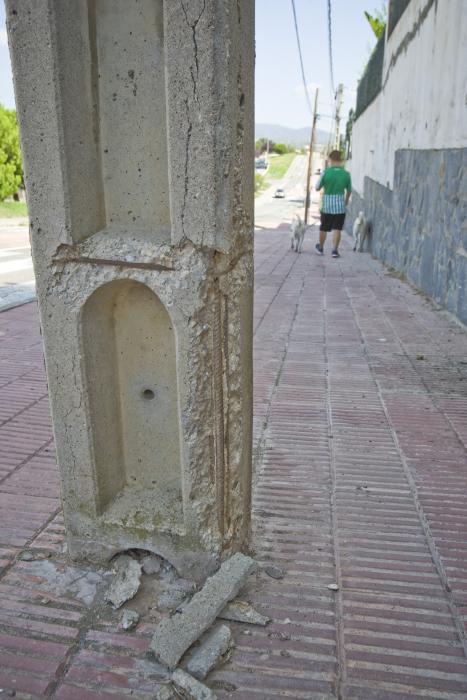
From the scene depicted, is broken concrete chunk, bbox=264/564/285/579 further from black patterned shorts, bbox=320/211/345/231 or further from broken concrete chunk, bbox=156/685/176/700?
black patterned shorts, bbox=320/211/345/231

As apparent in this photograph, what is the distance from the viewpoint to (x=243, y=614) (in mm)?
2086

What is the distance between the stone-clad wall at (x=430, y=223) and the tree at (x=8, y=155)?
17.9 meters

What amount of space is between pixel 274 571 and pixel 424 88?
7.62m

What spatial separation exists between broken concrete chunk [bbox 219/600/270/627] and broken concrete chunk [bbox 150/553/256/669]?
0.03 metres

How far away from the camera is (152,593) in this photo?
2217 millimetres

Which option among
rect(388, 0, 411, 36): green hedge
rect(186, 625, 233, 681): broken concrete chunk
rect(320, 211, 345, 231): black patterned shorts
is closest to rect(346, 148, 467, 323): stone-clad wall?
rect(320, 211, 345, 231): black patterned shorts

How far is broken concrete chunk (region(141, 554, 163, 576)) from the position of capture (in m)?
2.32

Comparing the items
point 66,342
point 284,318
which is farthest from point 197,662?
point 284,318

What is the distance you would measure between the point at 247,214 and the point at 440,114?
5.96 m

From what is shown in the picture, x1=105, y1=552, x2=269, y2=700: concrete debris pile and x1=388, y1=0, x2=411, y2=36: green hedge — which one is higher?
x1=388, y1=0, x2=411, y2=36: green hedge

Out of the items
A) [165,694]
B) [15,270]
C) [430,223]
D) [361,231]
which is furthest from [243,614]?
[361,231]

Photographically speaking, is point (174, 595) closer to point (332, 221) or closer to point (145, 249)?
point (145, 249)

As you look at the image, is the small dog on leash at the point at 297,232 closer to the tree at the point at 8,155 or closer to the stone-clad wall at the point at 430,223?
the stone-clad wall at the point at 430,223

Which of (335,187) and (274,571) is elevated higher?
(335,187)
